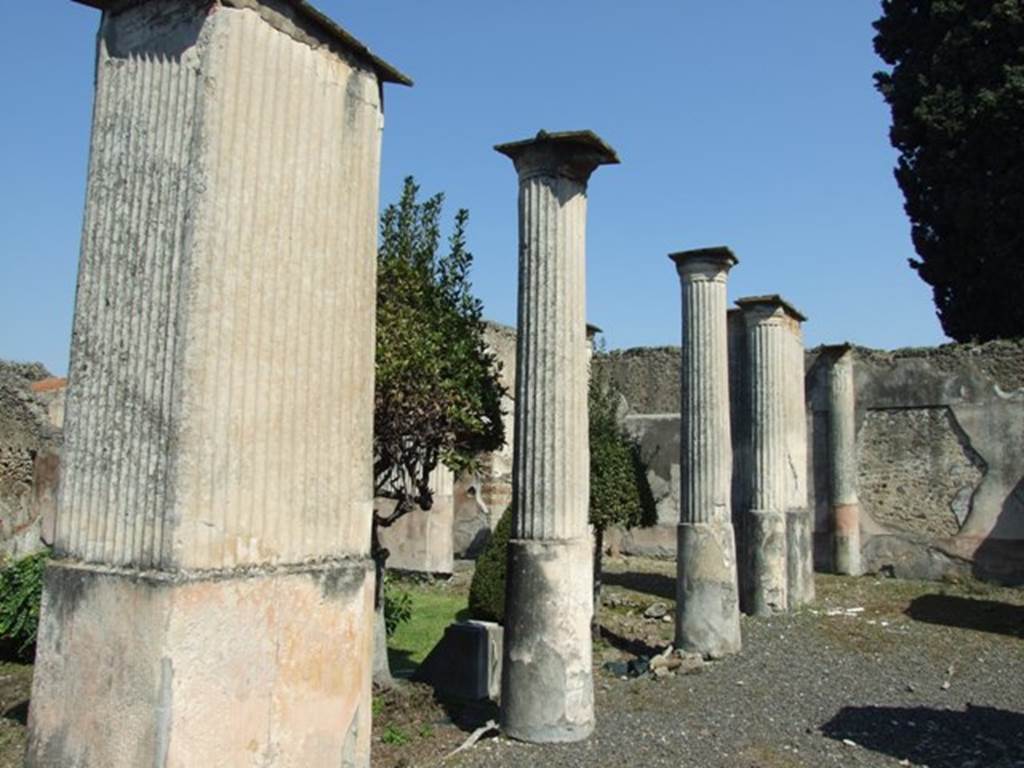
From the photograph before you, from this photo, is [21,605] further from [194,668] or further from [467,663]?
[194,668]

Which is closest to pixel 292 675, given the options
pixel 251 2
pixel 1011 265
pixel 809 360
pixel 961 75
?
pixel 251 2

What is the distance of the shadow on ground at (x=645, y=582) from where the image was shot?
1144 centimetres

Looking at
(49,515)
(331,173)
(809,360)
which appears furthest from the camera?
(809,360)

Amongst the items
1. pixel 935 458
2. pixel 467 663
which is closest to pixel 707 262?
pixel 467 663

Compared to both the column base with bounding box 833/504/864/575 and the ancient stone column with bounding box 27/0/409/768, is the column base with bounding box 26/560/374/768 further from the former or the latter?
the column base with bounding box 833/504/864/575

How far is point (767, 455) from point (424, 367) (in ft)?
18.2

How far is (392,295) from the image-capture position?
19.4 feet

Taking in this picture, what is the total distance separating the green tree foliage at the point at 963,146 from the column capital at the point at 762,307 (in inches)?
248

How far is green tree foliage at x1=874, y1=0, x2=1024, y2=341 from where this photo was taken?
1470 centimetres

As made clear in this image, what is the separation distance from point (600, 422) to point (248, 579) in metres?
6.65

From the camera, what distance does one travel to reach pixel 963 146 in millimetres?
15602

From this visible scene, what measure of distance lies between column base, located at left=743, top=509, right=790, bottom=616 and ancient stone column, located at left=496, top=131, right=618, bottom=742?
15.6 ft

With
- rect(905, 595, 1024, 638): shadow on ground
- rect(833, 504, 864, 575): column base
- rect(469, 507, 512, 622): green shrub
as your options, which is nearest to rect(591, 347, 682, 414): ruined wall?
rect(833, 504, 864, 575): column base

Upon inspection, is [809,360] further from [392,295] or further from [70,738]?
[70,738]
